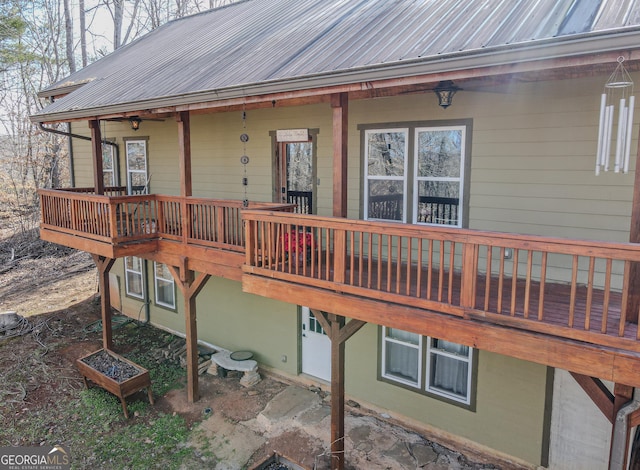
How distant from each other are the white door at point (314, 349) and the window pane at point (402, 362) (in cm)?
136

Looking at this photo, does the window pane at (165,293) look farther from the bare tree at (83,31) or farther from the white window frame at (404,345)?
the bare tree at (83,31)

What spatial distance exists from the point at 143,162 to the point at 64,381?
5344 millimetres

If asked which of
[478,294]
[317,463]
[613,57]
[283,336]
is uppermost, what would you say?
[613,57]

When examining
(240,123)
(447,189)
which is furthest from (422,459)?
(240,123)

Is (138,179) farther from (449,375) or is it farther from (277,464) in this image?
(449,375)

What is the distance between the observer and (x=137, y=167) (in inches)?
458

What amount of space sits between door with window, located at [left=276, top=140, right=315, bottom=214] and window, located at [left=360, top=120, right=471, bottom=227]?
1306 mm

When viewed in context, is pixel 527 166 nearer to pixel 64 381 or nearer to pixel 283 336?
pixel 283 336

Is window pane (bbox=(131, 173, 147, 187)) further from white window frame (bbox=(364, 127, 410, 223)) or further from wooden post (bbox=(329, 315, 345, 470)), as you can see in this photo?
wooden post (bbox=(329, 315, 345, 470))

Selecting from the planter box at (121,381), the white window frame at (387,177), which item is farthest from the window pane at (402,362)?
the planter box at (121,381)

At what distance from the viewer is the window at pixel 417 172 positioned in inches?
256

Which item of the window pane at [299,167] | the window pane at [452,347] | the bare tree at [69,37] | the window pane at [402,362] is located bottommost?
the window pane at [402,362]

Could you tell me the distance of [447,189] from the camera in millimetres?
6625

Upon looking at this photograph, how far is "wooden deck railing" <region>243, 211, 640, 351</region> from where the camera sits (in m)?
3.70
